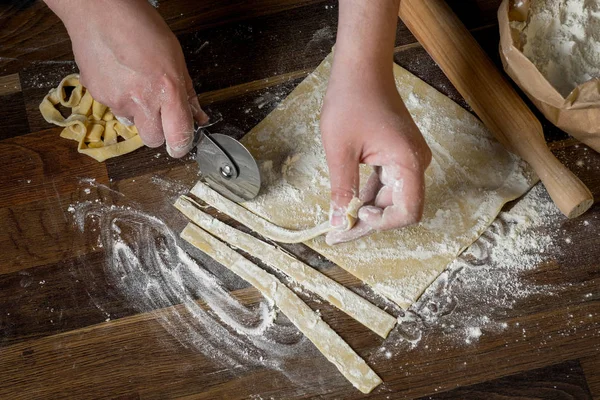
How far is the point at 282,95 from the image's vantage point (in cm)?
136

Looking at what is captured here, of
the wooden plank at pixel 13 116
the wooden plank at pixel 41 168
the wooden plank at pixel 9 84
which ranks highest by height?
the wooden plank at pixel 9 84

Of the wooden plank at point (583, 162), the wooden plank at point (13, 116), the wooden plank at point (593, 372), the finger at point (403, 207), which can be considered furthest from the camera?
the wooden plank at point (13, 116)

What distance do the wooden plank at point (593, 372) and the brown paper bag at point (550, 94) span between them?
1.30 feet

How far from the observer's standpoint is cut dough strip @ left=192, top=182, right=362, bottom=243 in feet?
3.94

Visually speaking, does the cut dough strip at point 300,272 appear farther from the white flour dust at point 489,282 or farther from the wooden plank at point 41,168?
the wooden plank at point 41,168

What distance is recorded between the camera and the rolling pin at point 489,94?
1169mm

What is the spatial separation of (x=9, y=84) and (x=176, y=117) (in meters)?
0.54

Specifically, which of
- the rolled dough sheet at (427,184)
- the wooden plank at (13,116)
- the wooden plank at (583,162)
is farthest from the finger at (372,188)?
the wooden plank at (13,116)

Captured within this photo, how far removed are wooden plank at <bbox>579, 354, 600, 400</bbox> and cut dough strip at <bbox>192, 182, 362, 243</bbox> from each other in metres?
0.51

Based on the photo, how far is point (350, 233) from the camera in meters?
1.09

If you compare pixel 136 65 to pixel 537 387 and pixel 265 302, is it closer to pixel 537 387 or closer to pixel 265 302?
pixel 265 302

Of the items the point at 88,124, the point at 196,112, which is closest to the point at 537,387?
the point at 196,112

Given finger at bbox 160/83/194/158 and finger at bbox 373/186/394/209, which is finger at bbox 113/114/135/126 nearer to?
finger at bbox 160/83/194/158

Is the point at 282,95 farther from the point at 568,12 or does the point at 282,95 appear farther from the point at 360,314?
the point at 568,12
